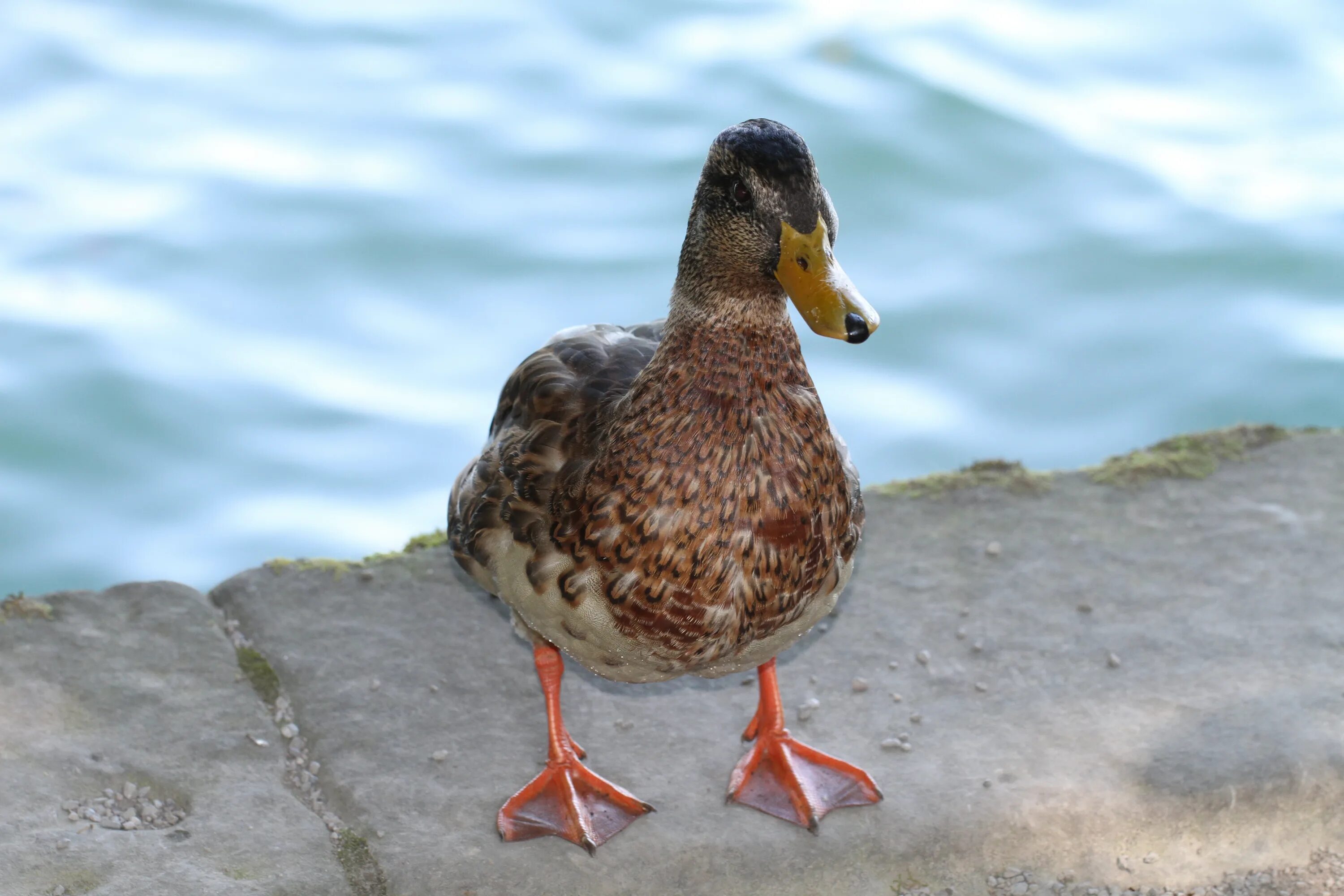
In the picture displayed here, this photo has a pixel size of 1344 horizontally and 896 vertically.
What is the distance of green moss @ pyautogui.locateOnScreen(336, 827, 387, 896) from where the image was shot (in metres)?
2.80

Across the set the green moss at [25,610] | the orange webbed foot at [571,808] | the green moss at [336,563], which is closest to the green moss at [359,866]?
the orange webbed foot at [571,808]

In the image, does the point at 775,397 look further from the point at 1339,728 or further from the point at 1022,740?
the point at 1339,728

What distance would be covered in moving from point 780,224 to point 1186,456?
2242mm

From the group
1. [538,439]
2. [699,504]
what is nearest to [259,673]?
[538,439]

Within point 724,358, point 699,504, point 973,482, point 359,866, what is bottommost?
point 359,866

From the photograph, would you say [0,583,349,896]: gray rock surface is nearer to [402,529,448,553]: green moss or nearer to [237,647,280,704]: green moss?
[237,647,280,704]: green moss

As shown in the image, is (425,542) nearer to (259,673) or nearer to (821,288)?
(259,673)

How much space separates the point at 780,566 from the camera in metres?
2.59

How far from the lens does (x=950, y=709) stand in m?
3.32

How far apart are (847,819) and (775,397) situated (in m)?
0.94

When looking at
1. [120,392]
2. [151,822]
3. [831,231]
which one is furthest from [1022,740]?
[120,392]

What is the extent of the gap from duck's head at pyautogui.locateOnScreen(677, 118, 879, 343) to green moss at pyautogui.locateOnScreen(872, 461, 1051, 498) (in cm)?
171

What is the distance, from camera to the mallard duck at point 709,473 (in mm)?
2354

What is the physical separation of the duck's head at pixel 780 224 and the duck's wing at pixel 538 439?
0.44m
